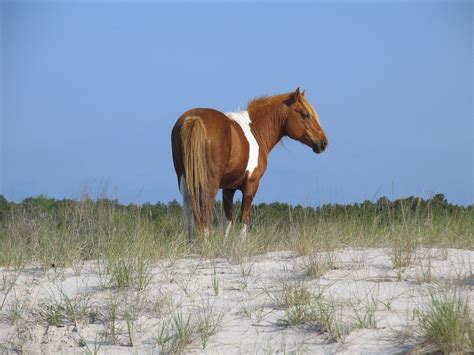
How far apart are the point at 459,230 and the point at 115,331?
5671 mm

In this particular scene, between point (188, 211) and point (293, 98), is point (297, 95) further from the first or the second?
point (188, 211)

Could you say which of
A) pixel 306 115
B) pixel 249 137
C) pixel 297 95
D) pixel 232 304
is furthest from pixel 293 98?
pixel 232 304

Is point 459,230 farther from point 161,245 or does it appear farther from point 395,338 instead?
point 395,338

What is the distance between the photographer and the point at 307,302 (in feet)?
19.0

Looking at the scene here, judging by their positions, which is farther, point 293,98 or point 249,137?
point 293,98

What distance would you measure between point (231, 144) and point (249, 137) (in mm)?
815

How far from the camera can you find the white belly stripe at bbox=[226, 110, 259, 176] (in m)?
11.2

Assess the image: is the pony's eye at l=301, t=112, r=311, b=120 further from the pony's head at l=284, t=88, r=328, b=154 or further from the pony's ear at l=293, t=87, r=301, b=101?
the pony's ear at l=293, t=87, r=301, b=101

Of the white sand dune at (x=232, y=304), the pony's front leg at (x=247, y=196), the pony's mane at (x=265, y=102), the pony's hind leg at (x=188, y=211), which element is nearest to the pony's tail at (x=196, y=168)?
the pony's hind leg at (x=188, y=211)

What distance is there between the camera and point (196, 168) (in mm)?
9688

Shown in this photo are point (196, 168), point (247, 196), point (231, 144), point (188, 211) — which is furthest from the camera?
point (247, 196)

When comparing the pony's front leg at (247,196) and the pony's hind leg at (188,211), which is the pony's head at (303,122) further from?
the pony's hind leg at (188,211)

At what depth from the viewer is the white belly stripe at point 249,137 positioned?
1116 centimetres

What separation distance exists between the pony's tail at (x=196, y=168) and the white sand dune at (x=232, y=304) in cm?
208
